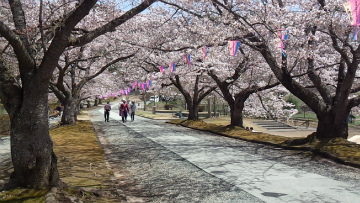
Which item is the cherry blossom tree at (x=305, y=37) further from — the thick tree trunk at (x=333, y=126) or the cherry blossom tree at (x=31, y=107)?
the cherry blossom tree at (x=31, y=107)

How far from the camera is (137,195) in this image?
6.36 meters

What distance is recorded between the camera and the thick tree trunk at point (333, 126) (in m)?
11.2

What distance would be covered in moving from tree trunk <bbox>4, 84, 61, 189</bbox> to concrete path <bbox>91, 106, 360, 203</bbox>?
1.81 metres

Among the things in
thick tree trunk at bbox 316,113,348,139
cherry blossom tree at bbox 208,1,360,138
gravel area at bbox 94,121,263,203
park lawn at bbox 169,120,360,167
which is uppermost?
cherry blossom tree at bbox 208,1,360,138

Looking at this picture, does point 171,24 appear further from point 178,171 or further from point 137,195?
point 137,195

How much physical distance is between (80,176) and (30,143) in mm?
2472

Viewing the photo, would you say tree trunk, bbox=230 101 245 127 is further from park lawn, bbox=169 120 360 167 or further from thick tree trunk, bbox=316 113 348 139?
thick tree trunk, bbox=316 113 348 139

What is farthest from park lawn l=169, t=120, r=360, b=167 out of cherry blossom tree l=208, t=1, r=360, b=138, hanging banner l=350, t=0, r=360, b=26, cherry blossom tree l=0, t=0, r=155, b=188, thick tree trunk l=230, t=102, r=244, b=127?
cherry blossom tree l=0, t=0, r=155, b=188

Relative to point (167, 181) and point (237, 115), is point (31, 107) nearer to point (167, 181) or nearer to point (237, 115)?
point (167, 181)

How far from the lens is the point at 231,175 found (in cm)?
744

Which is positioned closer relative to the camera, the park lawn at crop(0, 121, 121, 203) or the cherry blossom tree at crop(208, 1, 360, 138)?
the park lawn at crop(0, 121, 121, 203)

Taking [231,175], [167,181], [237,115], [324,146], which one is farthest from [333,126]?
[237,115]

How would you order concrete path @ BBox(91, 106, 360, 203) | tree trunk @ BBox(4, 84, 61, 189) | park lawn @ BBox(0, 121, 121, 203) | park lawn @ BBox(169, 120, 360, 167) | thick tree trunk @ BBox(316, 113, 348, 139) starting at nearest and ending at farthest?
park lawn @ BBox(0, 121, 121, 203), tree trunk @ BBox(4, 84, 61, 189), concrete path @ BBox(91, 106, 360, 203), park lawn @ BBox(169, 120, 360, 167), thick tree trunk @ BBox(316, 113, 348, 139)

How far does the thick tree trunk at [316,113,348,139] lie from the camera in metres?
11.2
